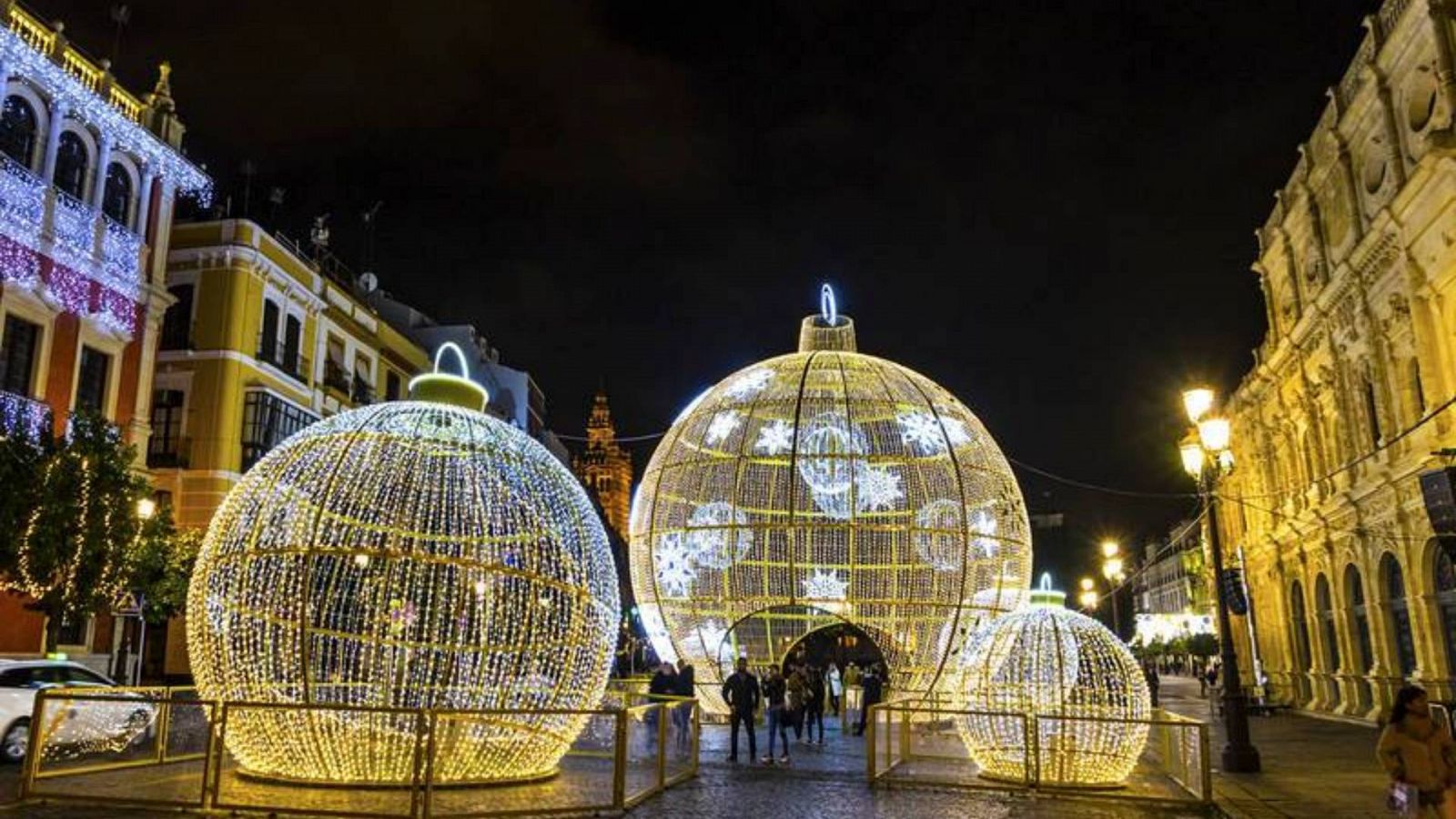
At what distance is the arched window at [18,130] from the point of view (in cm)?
2150

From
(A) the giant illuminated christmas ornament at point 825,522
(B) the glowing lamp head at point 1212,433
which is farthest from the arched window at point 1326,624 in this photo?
(B) the glowing lamp head at point 1212,433

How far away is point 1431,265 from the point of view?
61.0 ft

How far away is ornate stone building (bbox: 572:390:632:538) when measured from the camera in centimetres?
11055

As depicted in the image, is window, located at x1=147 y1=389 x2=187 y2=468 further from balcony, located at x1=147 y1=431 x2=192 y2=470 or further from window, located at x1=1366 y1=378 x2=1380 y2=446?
window, located at x1=1366 y1=378 x2=1380 y2=446

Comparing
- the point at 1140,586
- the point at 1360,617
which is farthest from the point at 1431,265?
the point at 1140,586

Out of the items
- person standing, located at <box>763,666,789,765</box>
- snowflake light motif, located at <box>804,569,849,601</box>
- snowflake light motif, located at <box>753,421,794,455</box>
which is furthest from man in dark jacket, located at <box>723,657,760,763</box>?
snowflake light motif, located at <box>753,421,794,455</box>

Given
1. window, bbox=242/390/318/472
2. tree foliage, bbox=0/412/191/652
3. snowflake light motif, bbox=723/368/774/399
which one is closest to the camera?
snowflake light motif, bbox=723/368/774/399

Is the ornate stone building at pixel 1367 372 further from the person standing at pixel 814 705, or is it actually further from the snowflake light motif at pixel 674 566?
the snowflake light motif at pixel 674 566

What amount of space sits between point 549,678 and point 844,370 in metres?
8.66

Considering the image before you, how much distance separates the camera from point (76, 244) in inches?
914

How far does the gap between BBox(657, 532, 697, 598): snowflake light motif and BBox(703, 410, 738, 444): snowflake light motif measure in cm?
159

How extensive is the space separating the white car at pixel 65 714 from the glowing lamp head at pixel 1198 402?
12.7 m

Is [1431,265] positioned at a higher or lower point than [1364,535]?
higher

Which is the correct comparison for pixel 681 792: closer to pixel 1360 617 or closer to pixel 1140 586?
pixel 1360 617
